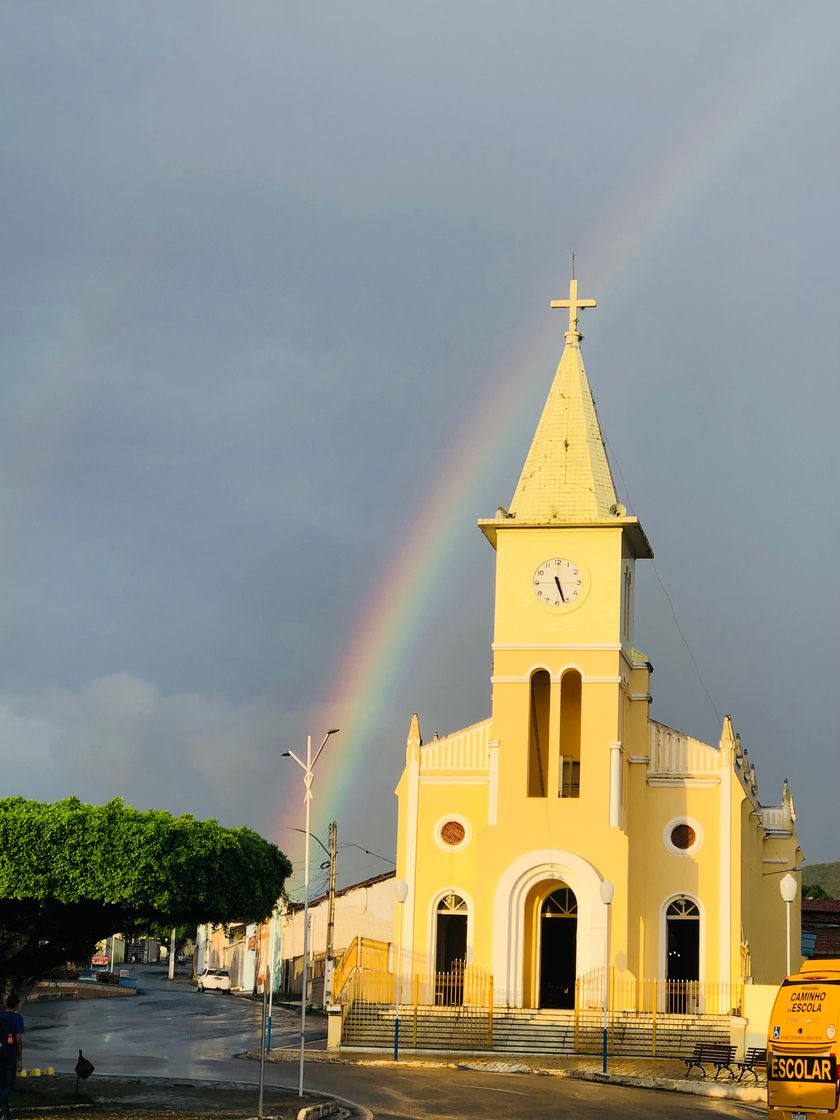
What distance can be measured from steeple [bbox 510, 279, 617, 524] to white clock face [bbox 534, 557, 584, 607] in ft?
4.41

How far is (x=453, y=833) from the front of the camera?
4628cm

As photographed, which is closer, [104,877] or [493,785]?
[104,877]

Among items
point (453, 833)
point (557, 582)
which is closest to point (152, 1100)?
point (453, 833)

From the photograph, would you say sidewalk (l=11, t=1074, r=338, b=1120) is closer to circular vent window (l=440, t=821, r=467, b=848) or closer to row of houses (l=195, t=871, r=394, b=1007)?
circular vent window (l=440, t=821, r=467, b=848)

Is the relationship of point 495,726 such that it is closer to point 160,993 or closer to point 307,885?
point 307,885

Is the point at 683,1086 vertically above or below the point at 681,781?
below

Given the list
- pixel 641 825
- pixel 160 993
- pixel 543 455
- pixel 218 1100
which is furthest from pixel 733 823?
pixel 160 993

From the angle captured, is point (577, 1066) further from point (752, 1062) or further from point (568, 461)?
point (568, 461)

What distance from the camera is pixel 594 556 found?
4619 cm

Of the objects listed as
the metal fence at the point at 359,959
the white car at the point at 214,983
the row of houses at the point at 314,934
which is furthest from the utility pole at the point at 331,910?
the white car at the point at 214,983

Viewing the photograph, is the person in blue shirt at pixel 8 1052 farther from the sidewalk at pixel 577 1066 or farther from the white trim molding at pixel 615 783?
the white trim molding at pixel 615 783

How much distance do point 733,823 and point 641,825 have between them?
8.67 feet

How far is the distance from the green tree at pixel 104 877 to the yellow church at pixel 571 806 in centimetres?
1510

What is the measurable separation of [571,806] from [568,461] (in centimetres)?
1061
